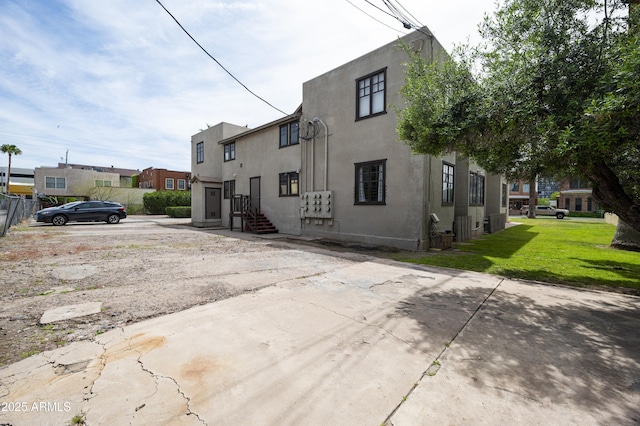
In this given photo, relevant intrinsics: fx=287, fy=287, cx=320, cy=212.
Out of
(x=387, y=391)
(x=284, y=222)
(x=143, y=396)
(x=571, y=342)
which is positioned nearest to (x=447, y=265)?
(x=571, y=342)

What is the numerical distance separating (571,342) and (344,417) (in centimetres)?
298

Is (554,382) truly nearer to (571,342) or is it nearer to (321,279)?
(571,342)

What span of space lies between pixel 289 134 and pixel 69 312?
1235 centimetres

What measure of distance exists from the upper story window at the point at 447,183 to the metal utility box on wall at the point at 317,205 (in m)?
4.68

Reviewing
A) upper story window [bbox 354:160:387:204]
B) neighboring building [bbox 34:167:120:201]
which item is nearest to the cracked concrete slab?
upper story window [bbox 354:160:387:204]

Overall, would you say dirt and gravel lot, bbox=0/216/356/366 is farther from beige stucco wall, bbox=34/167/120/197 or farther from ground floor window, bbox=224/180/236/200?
beige stucco wall, bbox=34/167/120/197

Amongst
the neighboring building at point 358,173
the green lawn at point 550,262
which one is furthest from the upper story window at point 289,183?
the green lawn at point 550,262

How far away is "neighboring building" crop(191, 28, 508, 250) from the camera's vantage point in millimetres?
10281

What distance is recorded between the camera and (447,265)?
7.66 meters

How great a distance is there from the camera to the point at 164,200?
3438cm

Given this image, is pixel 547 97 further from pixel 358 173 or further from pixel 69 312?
pixel 69 312

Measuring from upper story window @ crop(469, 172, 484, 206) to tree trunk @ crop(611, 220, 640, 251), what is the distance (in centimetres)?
525

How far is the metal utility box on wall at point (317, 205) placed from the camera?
12.6m

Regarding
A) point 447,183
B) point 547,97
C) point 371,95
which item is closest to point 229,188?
point 371,95
